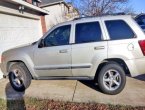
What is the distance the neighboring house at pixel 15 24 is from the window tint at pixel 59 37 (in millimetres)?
3243

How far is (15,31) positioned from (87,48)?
19.3 feet

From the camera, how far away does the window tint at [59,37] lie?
20.9ft

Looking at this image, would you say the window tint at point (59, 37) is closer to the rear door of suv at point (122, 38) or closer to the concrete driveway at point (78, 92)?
the rear door of suv at point (122, 38)

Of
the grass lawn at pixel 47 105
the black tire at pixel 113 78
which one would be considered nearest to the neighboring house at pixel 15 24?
the grass lawn at pixel 47 105

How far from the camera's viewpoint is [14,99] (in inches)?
243

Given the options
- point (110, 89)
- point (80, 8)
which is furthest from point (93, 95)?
point (80, 8)

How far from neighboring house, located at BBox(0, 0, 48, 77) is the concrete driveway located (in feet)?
8.79

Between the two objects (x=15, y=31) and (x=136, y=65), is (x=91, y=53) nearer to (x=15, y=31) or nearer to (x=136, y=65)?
(x=136, y=65)

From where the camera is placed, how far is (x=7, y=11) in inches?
396

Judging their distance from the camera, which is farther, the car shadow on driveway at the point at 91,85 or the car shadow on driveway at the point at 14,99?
the car shadow on driveway at the point at 91,85

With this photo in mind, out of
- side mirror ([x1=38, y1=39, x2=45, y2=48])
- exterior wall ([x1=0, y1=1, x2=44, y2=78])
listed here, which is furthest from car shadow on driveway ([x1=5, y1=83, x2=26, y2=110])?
exterior wall ([x1=0, y1=1, x2=44, y2=78])

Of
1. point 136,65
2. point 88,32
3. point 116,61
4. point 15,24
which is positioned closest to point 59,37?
point 88,32

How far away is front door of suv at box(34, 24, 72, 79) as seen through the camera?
6293 millimetres

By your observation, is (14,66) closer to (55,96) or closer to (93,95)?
(55,96)
